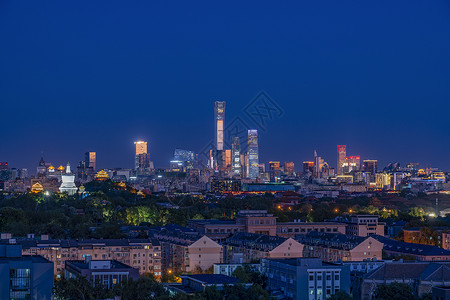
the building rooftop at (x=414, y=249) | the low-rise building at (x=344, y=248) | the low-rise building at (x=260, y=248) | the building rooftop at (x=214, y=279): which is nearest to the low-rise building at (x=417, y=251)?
the building rooftop at (x=414, y=249)

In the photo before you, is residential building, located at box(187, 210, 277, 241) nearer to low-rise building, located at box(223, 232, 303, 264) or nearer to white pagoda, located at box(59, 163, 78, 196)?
low-rise building, located at box(223, 232, 303, 264)

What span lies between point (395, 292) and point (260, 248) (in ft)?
56.3

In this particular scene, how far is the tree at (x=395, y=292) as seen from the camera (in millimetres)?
36409

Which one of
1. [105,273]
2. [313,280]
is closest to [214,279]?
[313,280]

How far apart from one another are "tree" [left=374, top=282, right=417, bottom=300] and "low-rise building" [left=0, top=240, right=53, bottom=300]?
43.7 ft

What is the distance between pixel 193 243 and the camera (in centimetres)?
5325

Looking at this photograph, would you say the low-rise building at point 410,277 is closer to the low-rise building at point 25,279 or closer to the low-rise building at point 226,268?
the low-rise building at point 226,268

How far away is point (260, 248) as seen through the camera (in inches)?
2096

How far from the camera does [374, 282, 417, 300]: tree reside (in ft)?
119

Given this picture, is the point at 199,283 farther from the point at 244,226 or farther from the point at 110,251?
the point at 244,226

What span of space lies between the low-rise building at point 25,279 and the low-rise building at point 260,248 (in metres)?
14.6

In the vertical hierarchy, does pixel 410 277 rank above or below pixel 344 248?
below

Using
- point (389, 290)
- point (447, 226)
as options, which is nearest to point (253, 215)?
point (447, 226)

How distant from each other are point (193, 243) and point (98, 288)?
17210 millimetres
